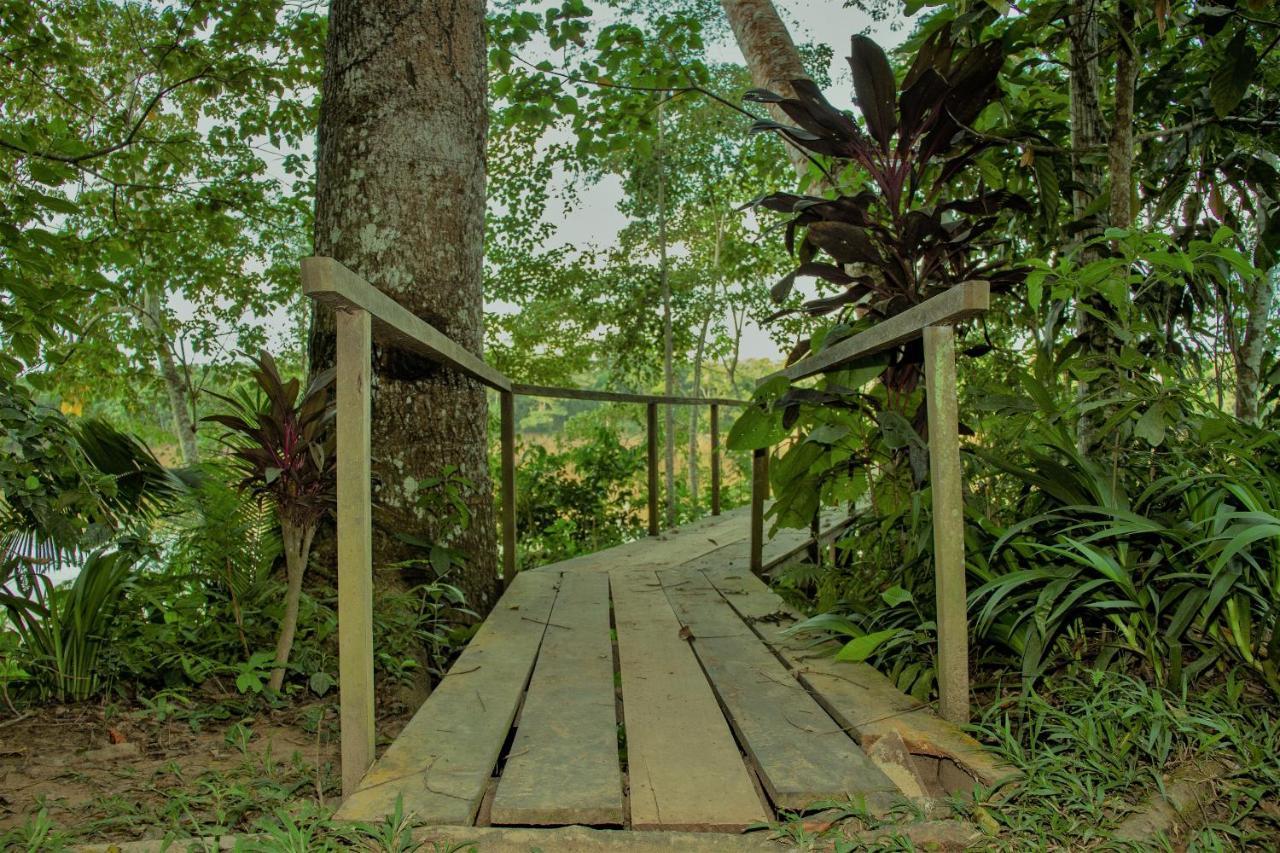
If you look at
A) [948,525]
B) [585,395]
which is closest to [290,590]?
[948,525]

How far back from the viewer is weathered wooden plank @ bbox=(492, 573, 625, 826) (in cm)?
126

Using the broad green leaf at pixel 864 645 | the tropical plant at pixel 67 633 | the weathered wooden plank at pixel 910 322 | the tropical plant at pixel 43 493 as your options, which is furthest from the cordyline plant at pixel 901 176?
the tropical plant at pixel 67 633

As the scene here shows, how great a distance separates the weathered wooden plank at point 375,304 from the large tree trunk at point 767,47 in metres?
3.05

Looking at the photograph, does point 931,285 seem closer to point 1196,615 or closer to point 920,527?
point 920,527

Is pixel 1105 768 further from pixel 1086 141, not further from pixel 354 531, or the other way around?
pixel 1086 141

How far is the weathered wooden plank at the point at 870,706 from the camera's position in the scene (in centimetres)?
143

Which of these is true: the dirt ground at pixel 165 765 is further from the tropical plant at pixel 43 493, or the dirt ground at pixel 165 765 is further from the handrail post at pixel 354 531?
the tropical plant at pixel 43 493

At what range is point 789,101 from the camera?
89.9 inches

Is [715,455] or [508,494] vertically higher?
[715,455]

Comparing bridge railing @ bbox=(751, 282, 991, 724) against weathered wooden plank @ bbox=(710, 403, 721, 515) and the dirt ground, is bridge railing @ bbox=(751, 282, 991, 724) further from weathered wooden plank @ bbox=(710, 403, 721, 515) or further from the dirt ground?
weathered wooden plank @ bbox=(710, 403, 721, 515)

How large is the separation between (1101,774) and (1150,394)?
0.94 meters

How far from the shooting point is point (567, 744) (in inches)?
61.1

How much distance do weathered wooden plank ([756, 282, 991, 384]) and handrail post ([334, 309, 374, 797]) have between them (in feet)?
3.65

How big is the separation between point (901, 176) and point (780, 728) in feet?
5.50
